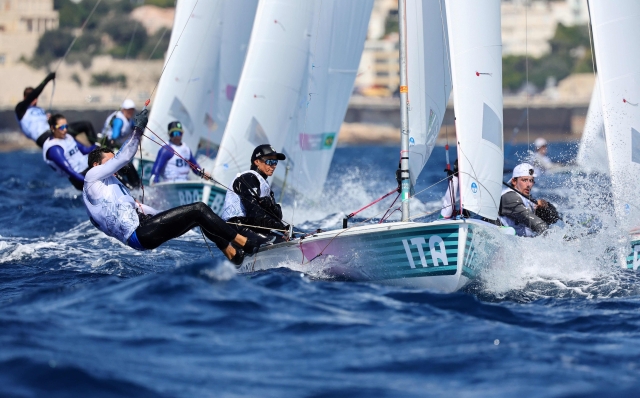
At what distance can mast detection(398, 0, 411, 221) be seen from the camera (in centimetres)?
772

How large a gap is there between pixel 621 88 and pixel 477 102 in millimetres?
2178

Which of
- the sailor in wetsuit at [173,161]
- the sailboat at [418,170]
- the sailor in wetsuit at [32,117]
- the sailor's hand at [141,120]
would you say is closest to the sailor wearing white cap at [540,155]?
the sailor in wetsuit at [173,161]

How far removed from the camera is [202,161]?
15.5 meters

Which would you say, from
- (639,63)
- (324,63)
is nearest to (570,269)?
(639,63)

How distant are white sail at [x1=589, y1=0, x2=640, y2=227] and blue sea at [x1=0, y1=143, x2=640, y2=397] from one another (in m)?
0.62

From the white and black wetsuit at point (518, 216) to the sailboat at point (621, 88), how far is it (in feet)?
3.24

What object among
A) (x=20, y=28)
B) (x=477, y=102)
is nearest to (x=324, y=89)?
(x=477, y=102)

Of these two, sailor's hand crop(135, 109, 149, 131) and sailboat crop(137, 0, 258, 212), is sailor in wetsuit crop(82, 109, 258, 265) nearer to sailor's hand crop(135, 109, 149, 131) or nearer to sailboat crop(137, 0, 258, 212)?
sailor's hand crop(135, 109, 149, 131)

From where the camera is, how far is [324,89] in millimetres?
12180

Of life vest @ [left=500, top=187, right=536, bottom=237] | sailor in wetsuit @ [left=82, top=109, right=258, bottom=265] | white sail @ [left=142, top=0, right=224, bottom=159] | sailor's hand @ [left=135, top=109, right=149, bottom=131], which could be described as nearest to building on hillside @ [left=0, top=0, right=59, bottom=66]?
white sail @ [left=142, top=0, right=224, bottom=159]

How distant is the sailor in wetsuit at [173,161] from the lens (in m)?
13.0

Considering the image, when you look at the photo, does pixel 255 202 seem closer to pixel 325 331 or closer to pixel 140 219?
pixel 140 219

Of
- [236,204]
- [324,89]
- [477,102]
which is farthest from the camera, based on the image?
[324,89]

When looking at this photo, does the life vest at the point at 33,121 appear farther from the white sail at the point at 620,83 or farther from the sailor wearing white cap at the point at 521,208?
the white sail at the point at 620,83
